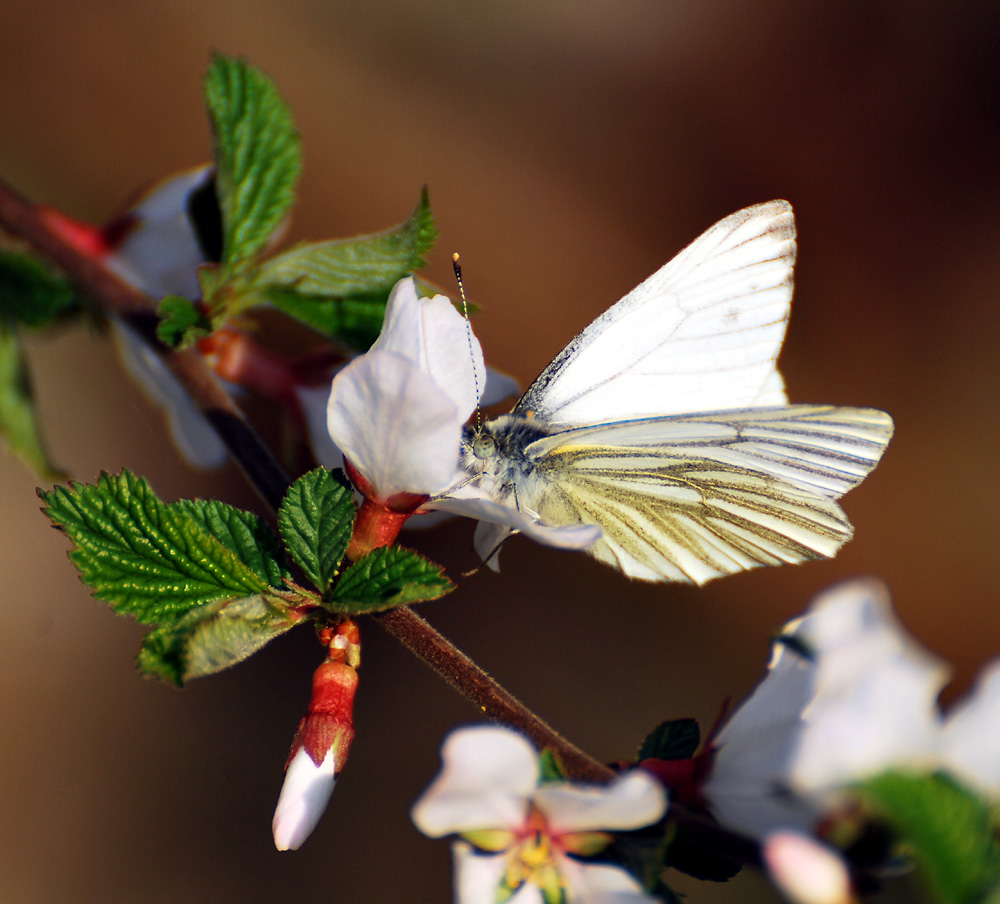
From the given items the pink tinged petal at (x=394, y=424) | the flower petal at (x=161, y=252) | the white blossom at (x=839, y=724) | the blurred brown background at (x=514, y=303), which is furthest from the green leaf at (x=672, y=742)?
the blurred brown background at (x=514, y=303)

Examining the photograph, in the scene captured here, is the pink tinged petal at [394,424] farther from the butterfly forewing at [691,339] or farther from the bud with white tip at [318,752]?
the butterfly forewing at [691,339]

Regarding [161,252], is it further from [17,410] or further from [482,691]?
[482,691]

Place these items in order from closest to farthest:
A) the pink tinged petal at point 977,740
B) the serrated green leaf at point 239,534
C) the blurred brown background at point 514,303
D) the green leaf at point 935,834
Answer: the green leaf at point 935,834 < the pink tinged petal at point 977,740 < the serrated green leaf at point 239,534 < the blurred brown background at point 514,303

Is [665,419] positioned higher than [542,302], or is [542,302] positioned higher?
[665,419]

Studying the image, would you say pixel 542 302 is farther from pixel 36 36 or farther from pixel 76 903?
pixel 76 903

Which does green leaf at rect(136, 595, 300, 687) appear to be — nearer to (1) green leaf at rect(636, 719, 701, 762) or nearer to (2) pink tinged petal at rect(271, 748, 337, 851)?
(2) pink tinged petal at rect(271, 748, 337, 851)

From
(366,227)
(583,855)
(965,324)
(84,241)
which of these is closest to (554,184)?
(366,227)
